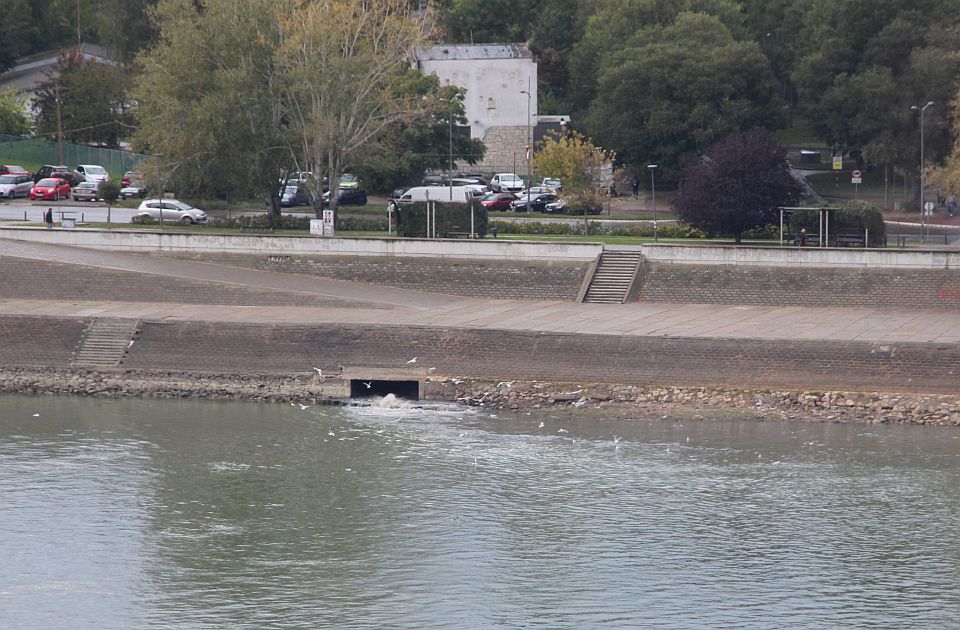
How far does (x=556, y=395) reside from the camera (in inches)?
1334

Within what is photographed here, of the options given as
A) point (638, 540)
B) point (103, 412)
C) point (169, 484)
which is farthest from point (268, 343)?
point (638, 540)

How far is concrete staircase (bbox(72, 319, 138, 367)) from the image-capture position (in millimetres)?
37094

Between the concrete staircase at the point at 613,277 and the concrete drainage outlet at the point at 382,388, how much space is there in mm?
7736

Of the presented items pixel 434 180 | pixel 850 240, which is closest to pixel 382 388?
pixel 850 240

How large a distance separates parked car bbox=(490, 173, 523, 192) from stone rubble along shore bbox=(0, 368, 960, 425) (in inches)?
1307

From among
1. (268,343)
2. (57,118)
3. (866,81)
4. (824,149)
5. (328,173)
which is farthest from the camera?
(824,149)

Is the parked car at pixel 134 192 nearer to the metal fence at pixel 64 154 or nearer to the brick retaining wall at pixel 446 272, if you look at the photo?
the metal fence at pixel 64 154

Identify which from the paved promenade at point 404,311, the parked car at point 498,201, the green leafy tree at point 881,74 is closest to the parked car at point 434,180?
the parked car at point 498,201

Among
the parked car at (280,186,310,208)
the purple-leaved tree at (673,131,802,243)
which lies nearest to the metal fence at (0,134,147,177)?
the parked car at (280,186,310,208)

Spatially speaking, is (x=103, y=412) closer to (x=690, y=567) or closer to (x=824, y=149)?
(x=690, y=567)

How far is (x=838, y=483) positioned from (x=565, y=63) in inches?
2523

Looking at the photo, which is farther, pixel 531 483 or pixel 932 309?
pixel 932 309

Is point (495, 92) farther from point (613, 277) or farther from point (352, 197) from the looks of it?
point (613, 277)

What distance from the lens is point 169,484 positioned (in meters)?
27.7
